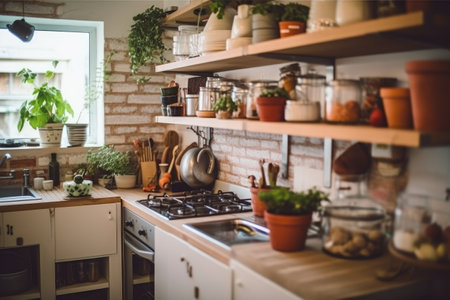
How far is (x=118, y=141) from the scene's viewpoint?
13.7 feet

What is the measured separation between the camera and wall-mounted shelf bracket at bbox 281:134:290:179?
291 cm

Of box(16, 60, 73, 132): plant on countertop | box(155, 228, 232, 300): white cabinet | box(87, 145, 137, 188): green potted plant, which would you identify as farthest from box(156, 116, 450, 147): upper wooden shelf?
box(16, 60, 73, 132): plant on countertop

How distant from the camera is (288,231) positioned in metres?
2.15

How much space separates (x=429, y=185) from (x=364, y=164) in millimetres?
335

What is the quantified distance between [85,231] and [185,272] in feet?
3.84

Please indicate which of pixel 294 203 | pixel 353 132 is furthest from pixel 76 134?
pixel 353 132

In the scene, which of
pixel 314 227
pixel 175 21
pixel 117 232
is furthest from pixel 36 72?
pixel 314 227

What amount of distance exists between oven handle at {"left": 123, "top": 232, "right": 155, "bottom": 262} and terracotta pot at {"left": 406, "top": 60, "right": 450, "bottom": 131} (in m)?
1.78

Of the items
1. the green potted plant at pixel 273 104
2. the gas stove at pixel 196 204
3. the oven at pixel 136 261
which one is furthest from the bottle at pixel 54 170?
the green potted plant at pixel 273 104

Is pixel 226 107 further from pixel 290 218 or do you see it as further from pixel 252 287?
pixel 252 287

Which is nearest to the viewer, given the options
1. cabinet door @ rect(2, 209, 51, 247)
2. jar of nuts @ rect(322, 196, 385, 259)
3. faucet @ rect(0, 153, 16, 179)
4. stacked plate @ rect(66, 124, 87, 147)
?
jar of nuts @ rect(322, 196, 385, 259)

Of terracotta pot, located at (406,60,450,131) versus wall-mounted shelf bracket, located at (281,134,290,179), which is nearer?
terracotta pot, located at (406,60,450,131)

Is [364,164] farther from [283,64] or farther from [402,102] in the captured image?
[283,64]

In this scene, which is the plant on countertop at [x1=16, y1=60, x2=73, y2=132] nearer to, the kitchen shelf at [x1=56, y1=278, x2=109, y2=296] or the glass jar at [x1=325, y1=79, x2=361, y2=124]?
the kitchen shelf at [x1=56, y1=278, x2=109, y2=296]
